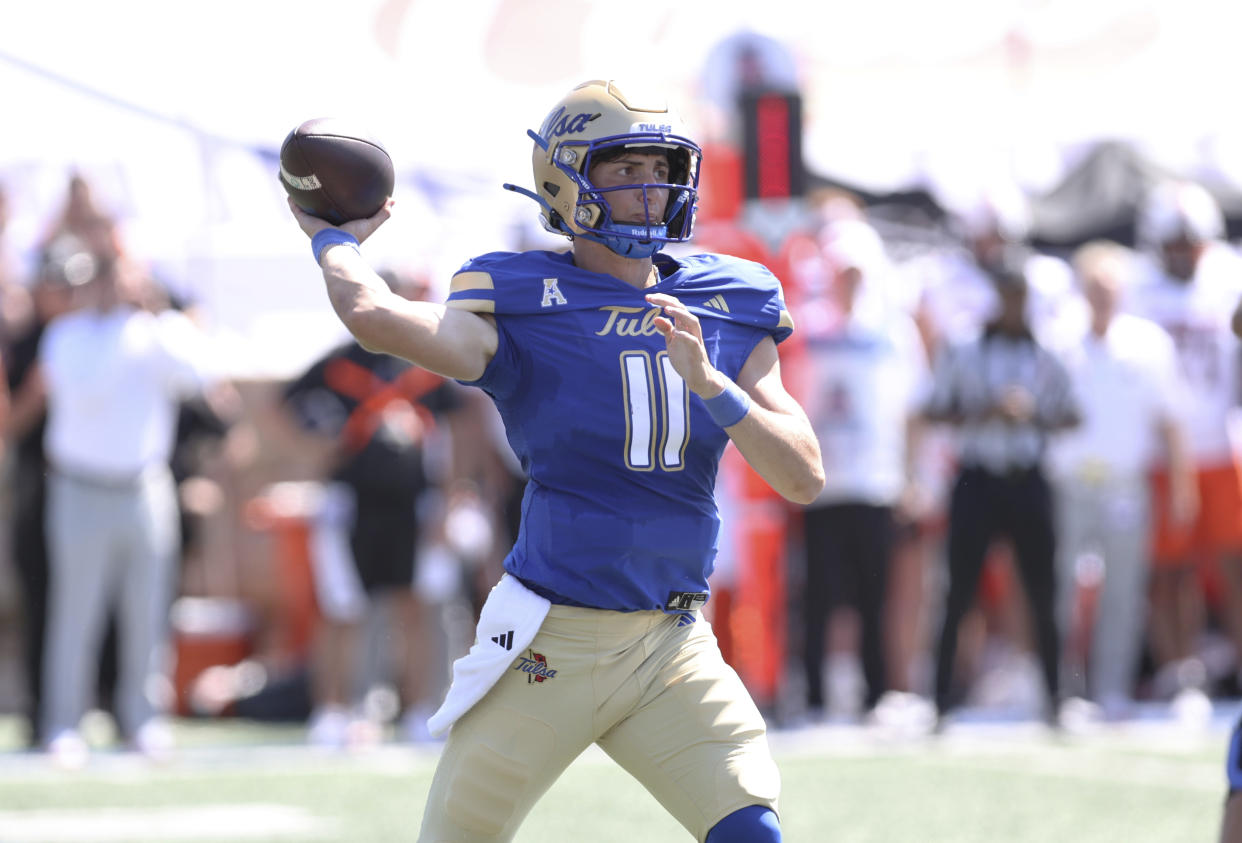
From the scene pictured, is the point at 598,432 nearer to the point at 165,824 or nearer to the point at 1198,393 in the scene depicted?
the point at 165,824

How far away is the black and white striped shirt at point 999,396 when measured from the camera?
8156 millimetres

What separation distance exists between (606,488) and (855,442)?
16.3 feet

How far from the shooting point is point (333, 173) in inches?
139

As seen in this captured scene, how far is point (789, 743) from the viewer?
805 cm

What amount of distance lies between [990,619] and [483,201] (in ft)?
13.3

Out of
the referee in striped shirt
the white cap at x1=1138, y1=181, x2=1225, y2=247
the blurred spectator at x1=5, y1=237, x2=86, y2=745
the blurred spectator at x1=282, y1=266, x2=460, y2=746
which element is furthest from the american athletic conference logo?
the white cap at x1=1138, y1=181, x2=1225, y2=247

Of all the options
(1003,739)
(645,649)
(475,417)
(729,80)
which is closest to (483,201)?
(729,80)

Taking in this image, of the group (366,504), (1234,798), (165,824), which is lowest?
(165,824)

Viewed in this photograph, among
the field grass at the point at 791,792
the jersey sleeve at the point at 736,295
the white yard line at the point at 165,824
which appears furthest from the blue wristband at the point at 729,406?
the white yard line at the point at 165,824

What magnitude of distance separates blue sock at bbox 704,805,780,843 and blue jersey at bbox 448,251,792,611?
0.42 metres

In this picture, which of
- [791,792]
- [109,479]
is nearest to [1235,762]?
[791,792]

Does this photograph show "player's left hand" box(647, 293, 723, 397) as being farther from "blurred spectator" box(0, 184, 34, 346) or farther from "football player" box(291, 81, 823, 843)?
"blurred spectator" box(0, 184, 34, 346)

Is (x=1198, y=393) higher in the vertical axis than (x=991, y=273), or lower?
lower

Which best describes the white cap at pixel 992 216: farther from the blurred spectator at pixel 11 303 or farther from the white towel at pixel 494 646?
the white towel at pixel 494 646
